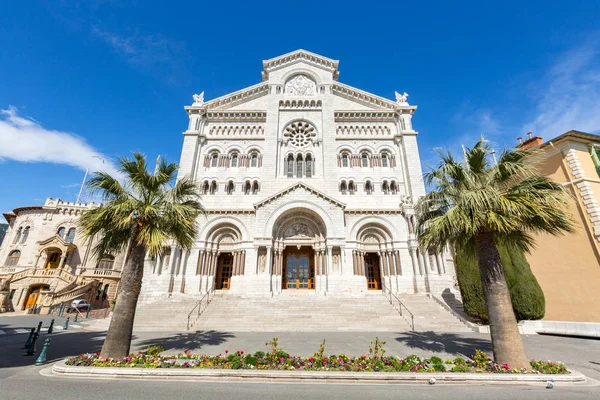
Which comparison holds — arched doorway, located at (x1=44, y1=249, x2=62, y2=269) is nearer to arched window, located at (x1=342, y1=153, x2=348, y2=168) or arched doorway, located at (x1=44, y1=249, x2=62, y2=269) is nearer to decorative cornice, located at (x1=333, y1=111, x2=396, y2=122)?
arched window, located at (x1=342, y1=153, x2=348, y2=168)

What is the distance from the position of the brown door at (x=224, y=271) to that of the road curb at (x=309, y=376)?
15.4m

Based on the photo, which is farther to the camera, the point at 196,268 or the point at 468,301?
the point at 196,268

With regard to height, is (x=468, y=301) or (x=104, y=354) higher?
(x=468, y=301)

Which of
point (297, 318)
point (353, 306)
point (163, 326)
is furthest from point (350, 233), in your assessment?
point (163, 326)

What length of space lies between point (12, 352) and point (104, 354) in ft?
16.3

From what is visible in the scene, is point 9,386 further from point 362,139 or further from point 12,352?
point 362,139

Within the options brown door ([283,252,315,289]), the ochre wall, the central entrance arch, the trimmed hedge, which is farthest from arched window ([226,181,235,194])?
the ochre wall

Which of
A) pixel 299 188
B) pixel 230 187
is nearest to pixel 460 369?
pixel 299 188

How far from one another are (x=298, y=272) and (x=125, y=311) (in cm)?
1516

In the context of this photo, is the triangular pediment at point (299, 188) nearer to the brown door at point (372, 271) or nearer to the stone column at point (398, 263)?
the brown door at point (372, 271)

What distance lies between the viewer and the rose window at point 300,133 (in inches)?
1036

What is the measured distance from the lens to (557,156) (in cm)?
1540

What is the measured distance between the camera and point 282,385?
6.26 m

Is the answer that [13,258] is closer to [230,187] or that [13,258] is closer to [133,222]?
[230,187]
